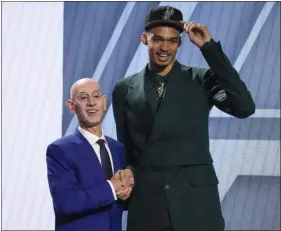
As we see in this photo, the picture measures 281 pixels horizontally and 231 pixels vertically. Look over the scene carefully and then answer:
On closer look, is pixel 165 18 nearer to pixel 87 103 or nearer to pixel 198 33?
pixel 198 33

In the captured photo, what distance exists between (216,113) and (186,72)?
4.89 ft

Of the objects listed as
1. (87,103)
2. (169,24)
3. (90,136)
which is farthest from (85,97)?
(169,24)

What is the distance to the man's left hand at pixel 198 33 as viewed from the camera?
1903mm

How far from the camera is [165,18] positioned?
1971mm

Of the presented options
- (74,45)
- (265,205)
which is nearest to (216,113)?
(265,205)

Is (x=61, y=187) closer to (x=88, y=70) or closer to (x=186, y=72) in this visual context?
(x=186, y=72)

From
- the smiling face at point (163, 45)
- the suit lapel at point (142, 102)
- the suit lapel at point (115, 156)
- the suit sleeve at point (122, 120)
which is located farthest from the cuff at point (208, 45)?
the suit lapel at point (115, 156)

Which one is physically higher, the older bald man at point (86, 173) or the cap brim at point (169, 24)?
the cap brim at point (169, 24)

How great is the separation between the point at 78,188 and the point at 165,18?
2.03 ft

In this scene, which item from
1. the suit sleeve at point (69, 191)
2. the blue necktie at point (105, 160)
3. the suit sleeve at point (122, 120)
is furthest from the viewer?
the suit sleeve at point (122, 120)

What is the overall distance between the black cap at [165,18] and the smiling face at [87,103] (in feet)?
0.93

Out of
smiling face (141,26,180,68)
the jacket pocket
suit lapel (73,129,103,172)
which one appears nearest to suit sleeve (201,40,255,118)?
smiling face (141,26,180,68)

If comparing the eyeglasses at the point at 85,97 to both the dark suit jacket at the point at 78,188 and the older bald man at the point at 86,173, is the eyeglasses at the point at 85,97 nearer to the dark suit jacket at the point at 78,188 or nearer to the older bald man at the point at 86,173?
the older bald man at the point at 86,173

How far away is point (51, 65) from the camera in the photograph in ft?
11.5
